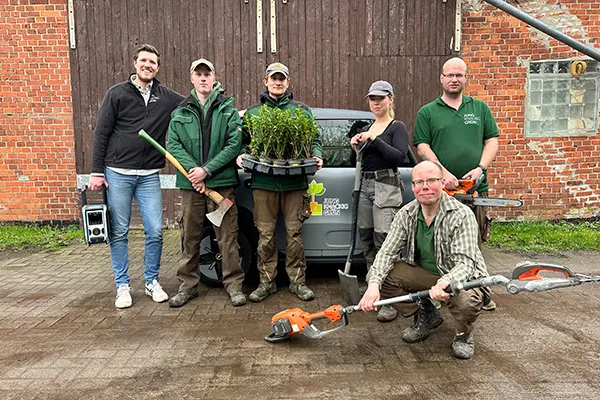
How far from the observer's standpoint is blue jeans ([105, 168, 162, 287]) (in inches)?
174

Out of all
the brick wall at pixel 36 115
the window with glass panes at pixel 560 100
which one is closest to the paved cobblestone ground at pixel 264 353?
the brick wall at pixel 36 115

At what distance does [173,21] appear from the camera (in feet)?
24.2

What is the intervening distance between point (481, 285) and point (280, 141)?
2085mm

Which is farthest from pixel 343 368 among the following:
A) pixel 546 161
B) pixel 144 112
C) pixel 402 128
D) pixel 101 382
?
pixel 546 161

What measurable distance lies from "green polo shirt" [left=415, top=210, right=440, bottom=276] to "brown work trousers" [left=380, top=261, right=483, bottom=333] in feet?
0.14

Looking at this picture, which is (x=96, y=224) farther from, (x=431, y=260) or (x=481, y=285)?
(x=481, y=285)

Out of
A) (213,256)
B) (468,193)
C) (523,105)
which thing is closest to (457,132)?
(468,193)

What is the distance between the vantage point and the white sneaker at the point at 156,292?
4.55m

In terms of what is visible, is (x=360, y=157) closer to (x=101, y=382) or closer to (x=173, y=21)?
(x=101, y=382)

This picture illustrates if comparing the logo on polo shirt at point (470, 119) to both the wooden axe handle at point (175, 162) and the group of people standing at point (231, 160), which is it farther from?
the wooden axe handle at point (175, 162)

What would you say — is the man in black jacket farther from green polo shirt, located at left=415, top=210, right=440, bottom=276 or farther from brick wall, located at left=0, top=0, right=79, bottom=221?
brick wall, located at left=0, top=0, right=79, bottom=221

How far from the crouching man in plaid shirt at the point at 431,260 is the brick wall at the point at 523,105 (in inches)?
187

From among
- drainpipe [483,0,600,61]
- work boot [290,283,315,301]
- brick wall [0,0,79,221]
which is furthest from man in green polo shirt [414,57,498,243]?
brick wall [0,0,79,221]

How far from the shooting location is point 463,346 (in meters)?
3.37
